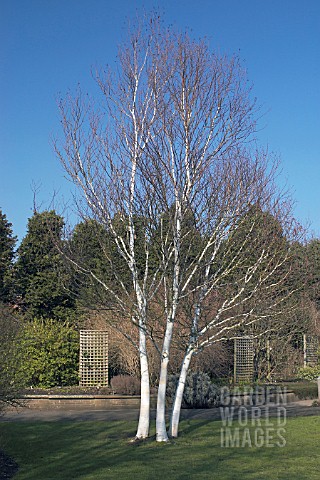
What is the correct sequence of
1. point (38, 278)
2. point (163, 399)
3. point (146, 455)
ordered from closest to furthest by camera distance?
point (146, 455) → point (163, 399) → point (38, 278)

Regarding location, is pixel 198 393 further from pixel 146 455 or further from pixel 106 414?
pixel 146 455

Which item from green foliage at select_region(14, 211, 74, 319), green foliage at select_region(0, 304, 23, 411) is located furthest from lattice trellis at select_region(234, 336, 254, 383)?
green foliage at select_region(0, 304, 23, 411)

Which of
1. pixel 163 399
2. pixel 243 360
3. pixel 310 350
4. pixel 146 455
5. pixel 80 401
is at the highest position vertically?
pixel 310 350

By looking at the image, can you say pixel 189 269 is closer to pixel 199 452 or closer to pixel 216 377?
pixel 199 452


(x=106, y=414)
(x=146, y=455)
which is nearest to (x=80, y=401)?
(x=106, y=414)

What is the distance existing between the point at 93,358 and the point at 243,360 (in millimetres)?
6254

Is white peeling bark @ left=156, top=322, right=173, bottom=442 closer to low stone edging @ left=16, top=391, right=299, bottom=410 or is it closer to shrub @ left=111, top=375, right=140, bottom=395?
low stone edging @ left=16, top=391, right=299, bottom=410

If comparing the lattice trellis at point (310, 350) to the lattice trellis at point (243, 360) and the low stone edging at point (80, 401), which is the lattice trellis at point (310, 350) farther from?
the low stone edging at point (80, 401)

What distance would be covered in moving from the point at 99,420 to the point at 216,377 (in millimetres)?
10690

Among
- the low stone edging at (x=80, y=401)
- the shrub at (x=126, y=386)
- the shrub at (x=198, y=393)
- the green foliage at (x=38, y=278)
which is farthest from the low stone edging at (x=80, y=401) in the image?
the green foliage at (x=38, y=278)

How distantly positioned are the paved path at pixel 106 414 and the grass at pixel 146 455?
1.49m

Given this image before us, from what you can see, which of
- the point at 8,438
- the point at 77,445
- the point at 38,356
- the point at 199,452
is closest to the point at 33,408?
the point at 38,356

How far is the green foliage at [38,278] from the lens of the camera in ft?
91.0

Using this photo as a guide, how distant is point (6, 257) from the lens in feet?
95.8
